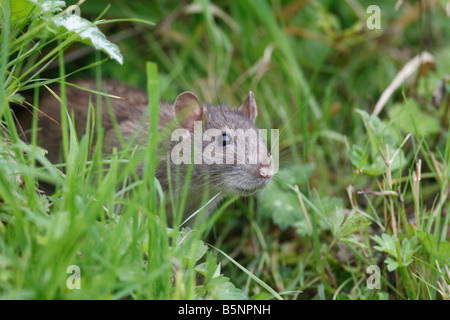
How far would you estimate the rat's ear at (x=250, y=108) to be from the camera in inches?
140

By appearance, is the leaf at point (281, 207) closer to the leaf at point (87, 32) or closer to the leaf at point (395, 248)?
the leaf at point (395, 248)

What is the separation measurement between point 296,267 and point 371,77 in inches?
90.7

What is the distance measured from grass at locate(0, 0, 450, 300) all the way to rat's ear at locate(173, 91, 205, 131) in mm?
143

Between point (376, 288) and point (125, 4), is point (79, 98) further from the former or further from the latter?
point (376, 288)

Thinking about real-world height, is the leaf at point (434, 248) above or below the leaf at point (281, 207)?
below

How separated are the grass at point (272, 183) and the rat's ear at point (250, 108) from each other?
1.00 ft

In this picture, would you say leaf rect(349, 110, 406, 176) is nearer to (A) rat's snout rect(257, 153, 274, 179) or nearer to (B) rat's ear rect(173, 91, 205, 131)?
(A) rat's snout rect(257, 153, 274, 179)

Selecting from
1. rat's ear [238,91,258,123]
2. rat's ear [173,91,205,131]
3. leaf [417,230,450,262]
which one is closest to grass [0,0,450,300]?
leaf [417,230,450,262]

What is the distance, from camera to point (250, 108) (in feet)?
Answer: 11.7

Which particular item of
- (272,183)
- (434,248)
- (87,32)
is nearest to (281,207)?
(272,183)

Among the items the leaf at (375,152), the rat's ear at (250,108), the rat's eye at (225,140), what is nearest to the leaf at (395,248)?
the leaf at (375,152)

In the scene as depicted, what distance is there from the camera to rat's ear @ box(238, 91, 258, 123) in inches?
140

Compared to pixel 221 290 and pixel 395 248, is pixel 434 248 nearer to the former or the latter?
pixel 395 248
